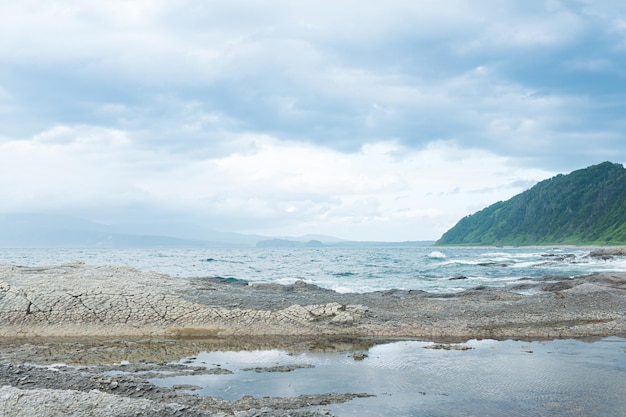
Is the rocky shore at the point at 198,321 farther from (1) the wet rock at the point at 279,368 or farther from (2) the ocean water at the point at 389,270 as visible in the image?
(2) the ocean water at the point at 389,270

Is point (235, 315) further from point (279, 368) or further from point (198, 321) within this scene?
point (279, 368)

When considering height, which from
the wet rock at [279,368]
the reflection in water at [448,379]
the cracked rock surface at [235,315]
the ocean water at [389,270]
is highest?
the cracked rock surface at [235,315]

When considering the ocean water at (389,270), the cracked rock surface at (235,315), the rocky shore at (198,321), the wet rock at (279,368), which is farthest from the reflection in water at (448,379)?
the ocean water at (389,270)

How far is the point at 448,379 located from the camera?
1068cm

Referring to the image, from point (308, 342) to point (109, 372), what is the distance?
587cm

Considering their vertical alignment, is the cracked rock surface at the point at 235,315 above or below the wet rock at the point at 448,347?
above

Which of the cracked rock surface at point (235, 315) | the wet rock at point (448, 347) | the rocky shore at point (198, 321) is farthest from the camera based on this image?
the cracked rock surface at point (235, 315)

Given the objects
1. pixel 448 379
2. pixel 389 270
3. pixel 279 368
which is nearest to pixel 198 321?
pixel 279 368

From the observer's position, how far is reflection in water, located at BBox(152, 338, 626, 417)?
890 centimetres

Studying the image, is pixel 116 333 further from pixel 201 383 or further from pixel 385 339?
pixel 385 339

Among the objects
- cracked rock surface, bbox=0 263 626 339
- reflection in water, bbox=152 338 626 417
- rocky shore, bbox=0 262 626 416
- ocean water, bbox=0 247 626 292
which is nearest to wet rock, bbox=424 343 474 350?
reflection in water, bbox=152 338 626 417

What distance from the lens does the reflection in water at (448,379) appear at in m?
8.90

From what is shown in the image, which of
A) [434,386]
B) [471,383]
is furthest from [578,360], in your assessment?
[434,386]

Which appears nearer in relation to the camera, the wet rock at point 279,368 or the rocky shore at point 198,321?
the wet rock at point 279,368
